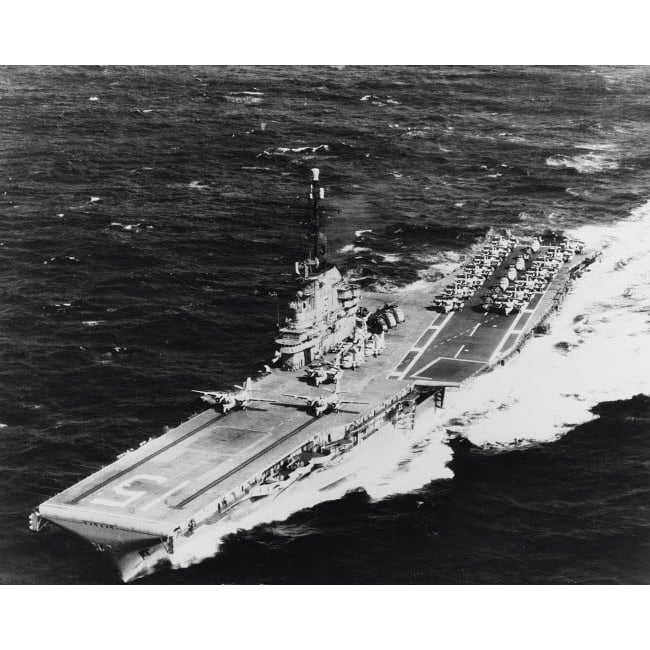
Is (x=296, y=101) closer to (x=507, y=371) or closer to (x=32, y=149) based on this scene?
(x=32, y=149)

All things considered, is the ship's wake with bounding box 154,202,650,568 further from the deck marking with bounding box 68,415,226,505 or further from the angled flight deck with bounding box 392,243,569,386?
the deck marking with bounding box 68,415,226,505

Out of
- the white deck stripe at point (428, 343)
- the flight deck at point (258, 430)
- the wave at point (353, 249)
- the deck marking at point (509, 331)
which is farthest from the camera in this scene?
the wave at point (353, 249)

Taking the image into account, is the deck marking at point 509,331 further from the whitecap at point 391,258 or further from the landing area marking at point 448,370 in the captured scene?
the whitecap at point 391,258

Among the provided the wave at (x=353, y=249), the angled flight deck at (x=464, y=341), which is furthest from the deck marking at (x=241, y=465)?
the wave at (x=353, y=249)

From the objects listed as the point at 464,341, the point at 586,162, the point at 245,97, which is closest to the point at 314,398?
the point at 464,341

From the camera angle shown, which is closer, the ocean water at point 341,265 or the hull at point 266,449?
the hull at point 266,449

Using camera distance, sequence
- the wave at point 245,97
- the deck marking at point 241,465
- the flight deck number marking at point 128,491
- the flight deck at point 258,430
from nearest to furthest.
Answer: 1. the flight deck at point 258,430
2. the flight deck number marking at point 128,491
3. the deck marking at point 241,465
4. the wave at point 245,97

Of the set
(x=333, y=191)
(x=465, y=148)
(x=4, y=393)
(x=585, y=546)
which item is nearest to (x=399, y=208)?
(x=333, y=191)
